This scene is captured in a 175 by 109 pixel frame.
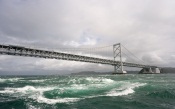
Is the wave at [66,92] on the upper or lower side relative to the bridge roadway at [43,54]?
lower

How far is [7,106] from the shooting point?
1524 cm

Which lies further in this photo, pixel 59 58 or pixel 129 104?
pixel 59 58

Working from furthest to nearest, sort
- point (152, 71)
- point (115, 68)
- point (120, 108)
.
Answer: point (152, 71), point (115, 68), point (120, 108)

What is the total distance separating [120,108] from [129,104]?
63.5 inches

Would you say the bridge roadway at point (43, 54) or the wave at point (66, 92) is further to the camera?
the bridge roadway at point (43, 54)

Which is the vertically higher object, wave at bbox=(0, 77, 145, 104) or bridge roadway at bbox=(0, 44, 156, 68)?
bridge roadway at bbox=(0, 44, 156, 68)

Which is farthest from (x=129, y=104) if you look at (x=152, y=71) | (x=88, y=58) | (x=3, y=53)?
(x=152, y=71)

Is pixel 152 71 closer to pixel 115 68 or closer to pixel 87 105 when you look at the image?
pixel 115 68

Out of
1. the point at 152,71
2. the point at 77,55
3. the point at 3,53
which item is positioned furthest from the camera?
the point at 152,71

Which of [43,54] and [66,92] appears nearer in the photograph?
[66,92]

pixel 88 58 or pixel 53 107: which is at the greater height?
pixel 88 58

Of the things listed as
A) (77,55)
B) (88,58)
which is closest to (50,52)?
(77,55)

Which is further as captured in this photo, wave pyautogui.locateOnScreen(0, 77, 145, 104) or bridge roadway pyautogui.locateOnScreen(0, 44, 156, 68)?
bridge roadway pyautogui.locateOnScreen(0, 44, 156, 68)

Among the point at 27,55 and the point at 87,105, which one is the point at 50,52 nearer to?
the point at 27,55
